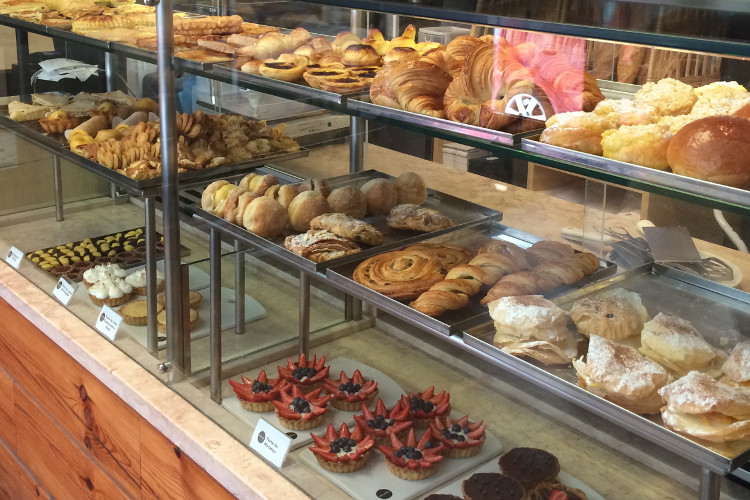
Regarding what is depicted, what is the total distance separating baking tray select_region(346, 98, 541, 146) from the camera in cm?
120

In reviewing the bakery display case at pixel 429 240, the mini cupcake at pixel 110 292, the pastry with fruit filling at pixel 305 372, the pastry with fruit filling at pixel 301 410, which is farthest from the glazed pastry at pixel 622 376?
the mini cupcake at pixel 110 292

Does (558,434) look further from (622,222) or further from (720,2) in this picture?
(720,2)

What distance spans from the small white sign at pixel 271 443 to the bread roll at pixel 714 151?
0.82 meters

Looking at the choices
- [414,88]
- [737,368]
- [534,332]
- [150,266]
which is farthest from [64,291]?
[737,368]

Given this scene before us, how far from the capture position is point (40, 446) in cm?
214

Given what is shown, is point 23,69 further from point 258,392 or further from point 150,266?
point 258,392

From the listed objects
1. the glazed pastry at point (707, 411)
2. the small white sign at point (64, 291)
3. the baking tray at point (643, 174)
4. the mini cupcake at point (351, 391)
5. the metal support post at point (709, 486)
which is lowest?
the mini cupcake at point (351, 391)

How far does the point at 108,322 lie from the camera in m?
1.91

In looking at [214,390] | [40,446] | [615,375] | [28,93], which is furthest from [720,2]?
[28,93]

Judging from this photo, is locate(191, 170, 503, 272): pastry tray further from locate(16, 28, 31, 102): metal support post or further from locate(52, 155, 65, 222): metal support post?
locate(52, 155, 65, 222): metal support post

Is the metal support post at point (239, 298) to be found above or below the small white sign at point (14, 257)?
above

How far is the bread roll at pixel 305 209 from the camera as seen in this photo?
1.59 metres

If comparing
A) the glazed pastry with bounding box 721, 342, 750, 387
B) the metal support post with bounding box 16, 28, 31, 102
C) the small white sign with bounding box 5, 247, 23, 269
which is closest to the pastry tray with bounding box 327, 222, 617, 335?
the glazed pastry with bounding box 721, 342, 750, 387

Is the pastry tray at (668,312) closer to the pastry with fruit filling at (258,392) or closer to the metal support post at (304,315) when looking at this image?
the pastry with fruit filling at (258,392)
